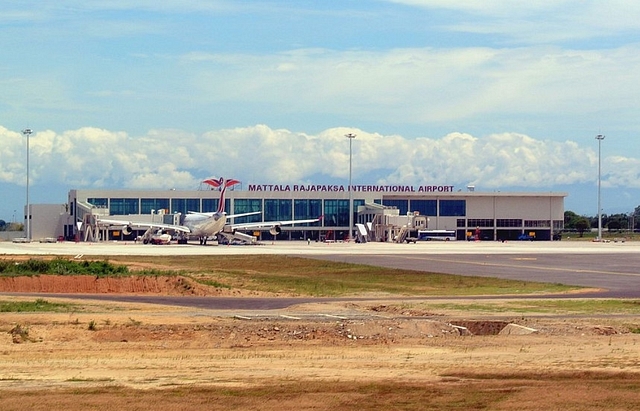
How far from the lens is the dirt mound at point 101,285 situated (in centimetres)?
4862

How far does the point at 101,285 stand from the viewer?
50.0 meters

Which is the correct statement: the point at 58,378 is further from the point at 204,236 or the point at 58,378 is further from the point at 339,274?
the point at 204,236

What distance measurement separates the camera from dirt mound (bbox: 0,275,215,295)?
48.6 meters

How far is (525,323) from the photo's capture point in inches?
1252

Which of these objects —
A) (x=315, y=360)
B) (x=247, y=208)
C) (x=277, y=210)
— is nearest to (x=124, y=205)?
(x=247, y=208)

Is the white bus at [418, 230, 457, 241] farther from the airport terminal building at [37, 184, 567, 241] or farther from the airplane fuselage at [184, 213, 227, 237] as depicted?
the airplane fuselage at [184, 213, 227, 237]

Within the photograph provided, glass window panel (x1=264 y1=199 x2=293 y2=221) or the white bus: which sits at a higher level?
glass window panel (x1=264 y1=199 x2=293 y2=221)

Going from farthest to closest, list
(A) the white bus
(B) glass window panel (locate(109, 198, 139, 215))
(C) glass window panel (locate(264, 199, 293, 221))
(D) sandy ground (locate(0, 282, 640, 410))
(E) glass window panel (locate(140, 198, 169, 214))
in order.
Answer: (C) glass window panel (locate(264, 199, 293, 221))
(E) glass window panel (locate(140, 198, 169, 214))
(A) the white bus
(B) glass window panel (locate(109, 198, 139, 215))
(D) sandy ground (locate(0, 282, 640, 410))

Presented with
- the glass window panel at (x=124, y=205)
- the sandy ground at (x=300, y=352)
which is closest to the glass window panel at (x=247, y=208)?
the glass window panel at (x=124, y=205)

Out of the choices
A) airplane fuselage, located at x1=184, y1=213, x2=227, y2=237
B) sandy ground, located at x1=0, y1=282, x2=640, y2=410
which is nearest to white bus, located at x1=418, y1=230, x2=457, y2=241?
airplane fuselage, located at x1=184, y1=213, x2=227, y2=237

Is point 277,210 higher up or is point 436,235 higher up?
point 277,210

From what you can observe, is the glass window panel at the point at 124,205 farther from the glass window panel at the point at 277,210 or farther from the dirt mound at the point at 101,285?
the dirt mound at the point at 101,285

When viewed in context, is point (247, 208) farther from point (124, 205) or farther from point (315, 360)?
point (315, 360)

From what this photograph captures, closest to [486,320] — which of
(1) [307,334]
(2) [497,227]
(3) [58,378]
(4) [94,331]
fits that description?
(1) [307,334]
